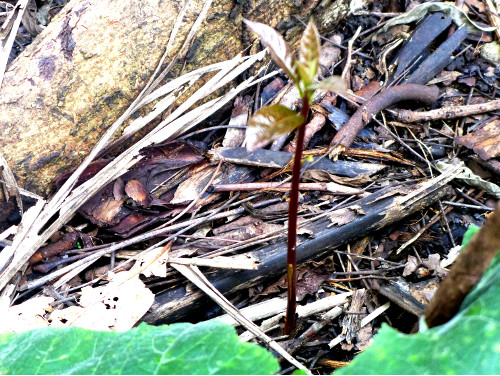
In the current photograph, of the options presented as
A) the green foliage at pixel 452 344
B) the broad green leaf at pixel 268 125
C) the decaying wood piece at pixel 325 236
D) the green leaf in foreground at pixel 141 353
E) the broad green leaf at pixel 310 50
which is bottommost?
the decaying wood piece at pixel 325 236

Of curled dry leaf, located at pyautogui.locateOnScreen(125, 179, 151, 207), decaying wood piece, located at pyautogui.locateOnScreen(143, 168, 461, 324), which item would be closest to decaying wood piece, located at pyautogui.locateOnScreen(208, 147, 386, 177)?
decaying wood piece, located at pyautogui.locateOnScreen(143, 168, 461, 324)

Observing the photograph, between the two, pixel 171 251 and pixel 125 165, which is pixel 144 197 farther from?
pixel 171 251

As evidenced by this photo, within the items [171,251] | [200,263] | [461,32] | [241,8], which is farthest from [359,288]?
[461,32]

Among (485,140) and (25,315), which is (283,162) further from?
(25,315)

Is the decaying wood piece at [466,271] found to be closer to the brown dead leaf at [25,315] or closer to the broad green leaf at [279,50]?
the broad green leaf at [279,50]

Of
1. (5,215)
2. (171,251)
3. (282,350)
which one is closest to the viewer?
(282,350)

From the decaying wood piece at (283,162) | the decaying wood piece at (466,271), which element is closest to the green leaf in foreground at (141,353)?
the decaying wood piece at (466,271)

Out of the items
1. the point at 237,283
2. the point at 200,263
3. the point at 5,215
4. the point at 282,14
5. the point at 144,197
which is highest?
the point at 282,14
